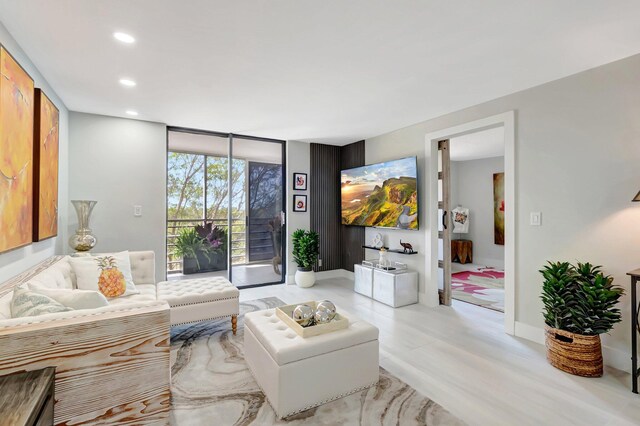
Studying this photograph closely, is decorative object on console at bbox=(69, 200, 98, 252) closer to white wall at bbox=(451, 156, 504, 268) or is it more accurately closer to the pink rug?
the pink rug

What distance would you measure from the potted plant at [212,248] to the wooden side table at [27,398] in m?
3.84

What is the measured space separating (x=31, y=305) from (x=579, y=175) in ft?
13.0

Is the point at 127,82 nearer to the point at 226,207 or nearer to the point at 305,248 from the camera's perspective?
the point at 226,207

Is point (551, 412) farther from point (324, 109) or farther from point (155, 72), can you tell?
point (155, 72)

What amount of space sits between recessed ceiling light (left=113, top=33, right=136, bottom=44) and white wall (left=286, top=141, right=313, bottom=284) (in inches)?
125

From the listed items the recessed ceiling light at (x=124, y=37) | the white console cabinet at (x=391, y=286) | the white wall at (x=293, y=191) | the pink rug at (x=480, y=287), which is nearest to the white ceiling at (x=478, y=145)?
the white console cabinet at (x=391, y=286)

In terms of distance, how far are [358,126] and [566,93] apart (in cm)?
231

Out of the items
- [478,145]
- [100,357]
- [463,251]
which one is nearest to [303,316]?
[100,357]

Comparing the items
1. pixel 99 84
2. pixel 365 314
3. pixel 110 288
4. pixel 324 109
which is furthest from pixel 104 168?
pixel 365 314

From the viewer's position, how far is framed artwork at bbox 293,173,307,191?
17.1 ft

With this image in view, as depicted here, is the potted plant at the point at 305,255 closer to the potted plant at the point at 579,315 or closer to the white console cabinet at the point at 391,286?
the white console cabinet at the point at 391,286

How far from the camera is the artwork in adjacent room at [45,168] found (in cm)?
238

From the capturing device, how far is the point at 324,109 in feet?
11.5

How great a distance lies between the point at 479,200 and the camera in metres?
6.88
